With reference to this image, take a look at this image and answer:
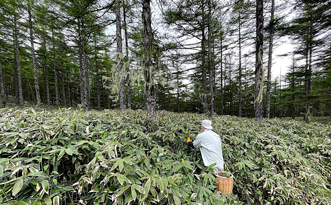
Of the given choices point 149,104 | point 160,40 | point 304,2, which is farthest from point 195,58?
point 149,104

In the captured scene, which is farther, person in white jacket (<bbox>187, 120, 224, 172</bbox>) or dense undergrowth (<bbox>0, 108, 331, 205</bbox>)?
person in white jacket (<bbox>187, 120, 224, 172</bbox>)

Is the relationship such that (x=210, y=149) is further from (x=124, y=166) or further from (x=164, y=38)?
(x=164, y=38)

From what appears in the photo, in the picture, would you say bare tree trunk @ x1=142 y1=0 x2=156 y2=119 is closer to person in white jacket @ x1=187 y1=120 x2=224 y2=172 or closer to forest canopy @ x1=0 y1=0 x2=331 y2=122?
forest canopy @ x1=0 y1=0 x2=331 y2=122

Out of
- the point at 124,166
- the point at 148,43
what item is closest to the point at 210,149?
the point at 124,166

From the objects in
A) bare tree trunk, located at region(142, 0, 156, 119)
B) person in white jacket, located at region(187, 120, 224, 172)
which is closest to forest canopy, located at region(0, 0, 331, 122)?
bare tree trunk, located at region(142, 0, 156, 119)

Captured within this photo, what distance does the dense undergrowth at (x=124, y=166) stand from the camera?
4.40 ft

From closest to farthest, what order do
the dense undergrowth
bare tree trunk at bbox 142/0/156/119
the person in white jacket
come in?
1. the dense undergrowth
2. the person in white jacket
3. bare tree trunk at bbox 142/0/156/119

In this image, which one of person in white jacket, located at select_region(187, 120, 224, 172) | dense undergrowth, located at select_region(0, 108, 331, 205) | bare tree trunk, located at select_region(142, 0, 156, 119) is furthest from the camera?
bare tree trunk, located at select_region(142, 0, 156, 119)

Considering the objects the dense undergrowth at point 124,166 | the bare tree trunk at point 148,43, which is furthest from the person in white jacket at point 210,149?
the bare tree trunk at point 148,43

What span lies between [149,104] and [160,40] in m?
2.77

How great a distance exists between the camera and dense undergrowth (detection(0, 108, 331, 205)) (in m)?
1.34

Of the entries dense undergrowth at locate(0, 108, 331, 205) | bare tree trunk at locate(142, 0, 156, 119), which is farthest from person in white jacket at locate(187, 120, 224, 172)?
bare tree trunk at locate(142, 0, 156, 119)

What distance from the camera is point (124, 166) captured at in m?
1.61

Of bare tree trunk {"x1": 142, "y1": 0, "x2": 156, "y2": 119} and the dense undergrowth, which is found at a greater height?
bare tree trunk {"x1": 142, "y1": 0, "x2": 156, "y2": 119}
